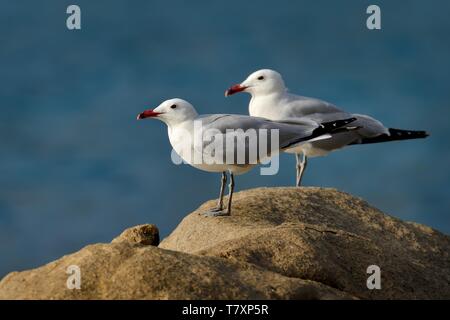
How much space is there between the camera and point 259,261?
261 inches

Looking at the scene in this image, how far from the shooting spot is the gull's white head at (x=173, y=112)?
29.6 ft

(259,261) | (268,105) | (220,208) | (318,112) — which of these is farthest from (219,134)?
(318,112)

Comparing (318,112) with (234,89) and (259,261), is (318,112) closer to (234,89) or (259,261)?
(234,89)

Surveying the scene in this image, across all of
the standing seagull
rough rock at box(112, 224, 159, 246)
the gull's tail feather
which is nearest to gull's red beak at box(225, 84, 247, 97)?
the standing seagull

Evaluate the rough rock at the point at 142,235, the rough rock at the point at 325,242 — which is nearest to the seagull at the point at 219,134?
the rough rock at the point at 325,242

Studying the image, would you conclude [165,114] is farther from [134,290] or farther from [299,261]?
[134,290]

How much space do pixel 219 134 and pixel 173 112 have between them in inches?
28.7

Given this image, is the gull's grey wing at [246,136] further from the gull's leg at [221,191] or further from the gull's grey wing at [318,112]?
the gull's grey wing at [318,112]

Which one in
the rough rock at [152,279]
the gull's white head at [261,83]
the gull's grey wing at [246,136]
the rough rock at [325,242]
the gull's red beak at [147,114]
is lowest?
the rough rock at [325,242]

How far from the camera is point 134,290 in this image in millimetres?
5500

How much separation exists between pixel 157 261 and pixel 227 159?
314 centimetres

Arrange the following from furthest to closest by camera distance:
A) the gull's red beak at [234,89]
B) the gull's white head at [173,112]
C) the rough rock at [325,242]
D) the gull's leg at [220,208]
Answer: the gull's red beak at [234,89] < the gull's leg at [220,208] < the gull's white head at [173,112] < the rough rock at [325,242]

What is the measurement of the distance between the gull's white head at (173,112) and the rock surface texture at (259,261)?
4.30ft
